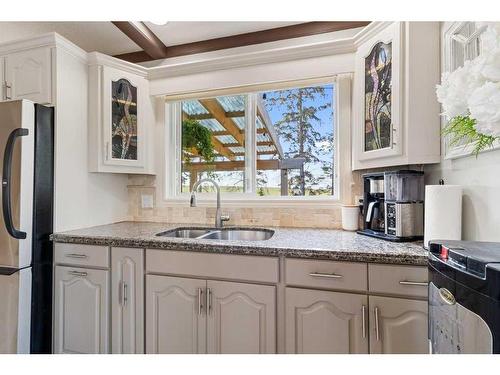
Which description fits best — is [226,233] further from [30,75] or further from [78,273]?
[30,75]

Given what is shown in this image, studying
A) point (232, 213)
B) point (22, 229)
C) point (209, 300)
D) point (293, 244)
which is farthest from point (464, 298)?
point (22, 229)

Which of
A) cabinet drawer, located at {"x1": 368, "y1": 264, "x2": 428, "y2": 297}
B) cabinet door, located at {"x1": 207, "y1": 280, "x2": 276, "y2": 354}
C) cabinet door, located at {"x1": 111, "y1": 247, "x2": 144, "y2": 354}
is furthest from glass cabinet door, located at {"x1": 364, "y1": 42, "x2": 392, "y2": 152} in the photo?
cabinet door, located at {"x1": 111, "y1": 247, "x2": 144, "y2": 354}

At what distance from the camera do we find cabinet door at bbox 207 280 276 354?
1.41 meters

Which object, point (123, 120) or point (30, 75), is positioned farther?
point (123, 120)

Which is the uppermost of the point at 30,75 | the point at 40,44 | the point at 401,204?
the point at 40,44

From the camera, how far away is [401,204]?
151 centimetres

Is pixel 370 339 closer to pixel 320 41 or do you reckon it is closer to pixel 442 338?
pixel 442 338

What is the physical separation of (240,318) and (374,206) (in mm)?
1011

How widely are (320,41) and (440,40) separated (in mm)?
855

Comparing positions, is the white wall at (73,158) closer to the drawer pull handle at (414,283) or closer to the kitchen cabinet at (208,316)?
the kitchen cabinet at (208,316)

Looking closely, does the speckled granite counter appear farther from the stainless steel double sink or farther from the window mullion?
the window mullion

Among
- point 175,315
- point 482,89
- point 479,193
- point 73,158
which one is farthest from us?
point 73,158

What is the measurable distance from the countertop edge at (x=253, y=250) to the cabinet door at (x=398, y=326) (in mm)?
A: 180

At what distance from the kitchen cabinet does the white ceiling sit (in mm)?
1878
